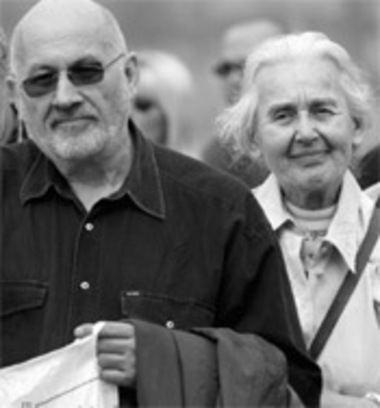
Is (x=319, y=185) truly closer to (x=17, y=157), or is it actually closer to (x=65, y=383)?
(x=17, y=157)

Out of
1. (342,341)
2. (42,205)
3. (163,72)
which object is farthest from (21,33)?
(163,72)

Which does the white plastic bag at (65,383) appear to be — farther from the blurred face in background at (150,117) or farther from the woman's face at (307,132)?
the blurred face in background at (150,117)

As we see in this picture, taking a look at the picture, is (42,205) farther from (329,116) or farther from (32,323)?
(329,116)

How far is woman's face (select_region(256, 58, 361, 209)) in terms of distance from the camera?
5.48 meters

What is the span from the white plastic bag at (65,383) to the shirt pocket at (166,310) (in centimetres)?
19

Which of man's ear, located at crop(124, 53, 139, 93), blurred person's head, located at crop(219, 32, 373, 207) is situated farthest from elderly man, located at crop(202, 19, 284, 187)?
man's ear, located at crop(124, 53, 139, 93)

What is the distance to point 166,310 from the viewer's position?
4812mm

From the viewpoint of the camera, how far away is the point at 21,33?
4.97 m

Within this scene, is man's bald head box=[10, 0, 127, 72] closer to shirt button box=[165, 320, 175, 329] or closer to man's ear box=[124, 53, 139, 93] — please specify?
man's ear box=[124, 53, 139, 93]

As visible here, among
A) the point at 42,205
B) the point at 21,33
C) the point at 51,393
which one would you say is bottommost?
the point at 51,393

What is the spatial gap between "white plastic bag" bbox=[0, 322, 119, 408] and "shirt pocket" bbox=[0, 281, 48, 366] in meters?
0.15

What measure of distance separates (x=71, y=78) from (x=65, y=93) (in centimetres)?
5

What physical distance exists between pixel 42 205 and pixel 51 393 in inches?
24.2

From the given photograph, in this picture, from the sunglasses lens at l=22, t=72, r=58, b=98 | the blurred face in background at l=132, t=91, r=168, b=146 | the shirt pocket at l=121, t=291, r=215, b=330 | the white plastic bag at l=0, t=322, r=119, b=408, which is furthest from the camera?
the blurred face in background at l=132, t=91, r=168, b=146
